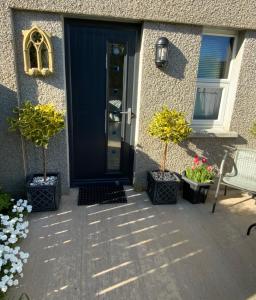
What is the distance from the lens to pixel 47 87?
2898 mm

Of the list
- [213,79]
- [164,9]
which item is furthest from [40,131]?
[213,79]

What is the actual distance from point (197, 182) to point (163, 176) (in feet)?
1.52

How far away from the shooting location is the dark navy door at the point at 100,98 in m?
3.06

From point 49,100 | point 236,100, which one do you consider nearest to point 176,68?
point 236,100

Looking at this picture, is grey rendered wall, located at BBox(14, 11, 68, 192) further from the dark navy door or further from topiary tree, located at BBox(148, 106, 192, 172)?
topiary tree, located at BBox(148, 106, 192, 172)

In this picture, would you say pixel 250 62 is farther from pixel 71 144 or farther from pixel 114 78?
pixel 71 144

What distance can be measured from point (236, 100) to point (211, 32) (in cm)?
100

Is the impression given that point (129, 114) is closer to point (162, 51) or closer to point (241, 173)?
point (162, 51)

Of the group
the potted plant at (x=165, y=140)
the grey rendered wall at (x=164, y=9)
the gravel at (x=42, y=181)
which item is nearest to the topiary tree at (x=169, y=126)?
the potted plant at (x=165, y=140)

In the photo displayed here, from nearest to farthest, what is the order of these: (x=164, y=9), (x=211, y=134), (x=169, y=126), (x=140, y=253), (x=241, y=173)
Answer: (x=140, y=253) < (x=164, y=9) < (x=169, y=126) < (x=241, y=173) < (x=211, y=134)

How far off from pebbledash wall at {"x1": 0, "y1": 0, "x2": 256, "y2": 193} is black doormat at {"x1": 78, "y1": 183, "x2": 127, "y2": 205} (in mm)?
297

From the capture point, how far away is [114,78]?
10.8 feet

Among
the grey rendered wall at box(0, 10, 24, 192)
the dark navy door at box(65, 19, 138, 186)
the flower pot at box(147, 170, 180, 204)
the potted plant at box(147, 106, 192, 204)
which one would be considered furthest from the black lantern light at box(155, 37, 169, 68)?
the grey rendered wall at box(0, 10, 24, 192)

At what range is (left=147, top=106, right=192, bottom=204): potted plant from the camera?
3.01m
